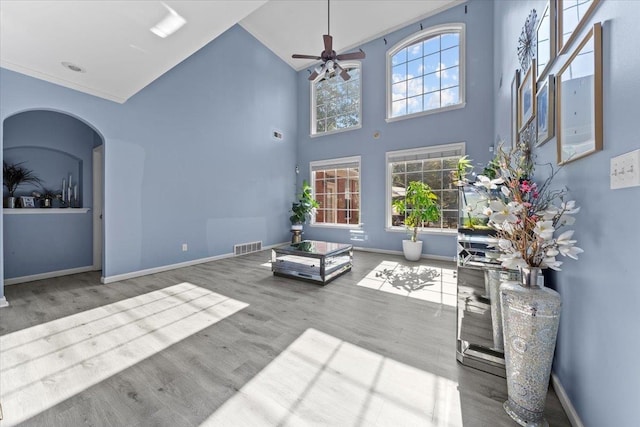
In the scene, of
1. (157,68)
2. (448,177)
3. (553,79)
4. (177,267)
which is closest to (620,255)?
(553,79)

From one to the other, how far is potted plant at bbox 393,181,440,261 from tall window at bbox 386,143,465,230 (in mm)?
194

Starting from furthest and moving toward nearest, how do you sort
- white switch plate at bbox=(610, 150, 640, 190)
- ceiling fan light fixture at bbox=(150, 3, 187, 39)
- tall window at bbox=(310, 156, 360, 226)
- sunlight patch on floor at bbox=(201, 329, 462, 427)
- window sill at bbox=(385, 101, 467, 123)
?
tall window at bbox=(310, 156, 360, 226) → window sill at bbox=(385, 101, 467, 123) → ceiling fan light fixture at bbox=(150, 3, 187, 39) → sunlight patch on floor at bbox=(201, 329, 462, 427) → white switch plate at bbox=(610, 150, 640, 190)

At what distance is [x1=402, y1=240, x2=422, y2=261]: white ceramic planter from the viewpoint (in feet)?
16.8

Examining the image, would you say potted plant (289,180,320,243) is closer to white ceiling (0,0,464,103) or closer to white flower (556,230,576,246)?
white ceiling (0,0,464,103)

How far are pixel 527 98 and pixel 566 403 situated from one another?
2366mm

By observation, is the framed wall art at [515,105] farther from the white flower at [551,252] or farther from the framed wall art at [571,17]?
the white flower at [551,252]

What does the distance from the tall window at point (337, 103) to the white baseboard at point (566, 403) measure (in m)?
5.67

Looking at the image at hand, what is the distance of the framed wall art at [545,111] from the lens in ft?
5.57

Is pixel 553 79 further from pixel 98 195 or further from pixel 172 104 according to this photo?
pixel 98 195

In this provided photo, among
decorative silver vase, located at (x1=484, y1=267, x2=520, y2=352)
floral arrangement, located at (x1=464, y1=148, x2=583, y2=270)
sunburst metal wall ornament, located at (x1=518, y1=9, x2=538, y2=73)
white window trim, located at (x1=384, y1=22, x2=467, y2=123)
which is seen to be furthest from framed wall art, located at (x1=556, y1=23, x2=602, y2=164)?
white window trim, located at (x1=384, y1=22, x2=467, y2=123)

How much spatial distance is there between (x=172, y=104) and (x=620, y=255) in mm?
5344

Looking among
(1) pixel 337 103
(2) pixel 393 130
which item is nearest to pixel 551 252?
(2) pixel 393 130

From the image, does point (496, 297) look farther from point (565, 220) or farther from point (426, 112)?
point (426, 112)

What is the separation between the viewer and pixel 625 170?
96cm
